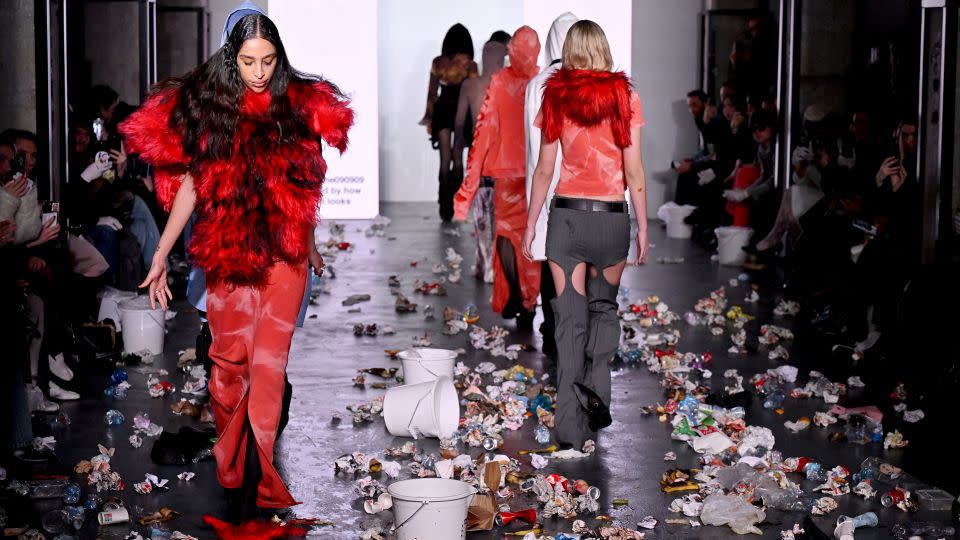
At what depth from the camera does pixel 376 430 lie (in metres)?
5.16

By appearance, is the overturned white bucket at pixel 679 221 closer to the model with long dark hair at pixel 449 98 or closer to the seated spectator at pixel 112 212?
the model with long dark hair at pixel 449 98

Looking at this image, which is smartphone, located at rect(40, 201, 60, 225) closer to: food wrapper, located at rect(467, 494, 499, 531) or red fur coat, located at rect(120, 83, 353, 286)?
red fur coat, located at rect(120, 83, 353, 286)

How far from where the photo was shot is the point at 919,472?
4.62 metres

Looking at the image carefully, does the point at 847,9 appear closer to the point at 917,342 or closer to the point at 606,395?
the point at 917,342

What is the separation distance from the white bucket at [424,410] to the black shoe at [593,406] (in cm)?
48

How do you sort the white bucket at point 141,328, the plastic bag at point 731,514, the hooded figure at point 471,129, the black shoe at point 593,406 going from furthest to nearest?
the hooded figure at point 471,129, the white bucket at point 141,328, the black shoe at point 593,406, the plastic bag at point 731,514

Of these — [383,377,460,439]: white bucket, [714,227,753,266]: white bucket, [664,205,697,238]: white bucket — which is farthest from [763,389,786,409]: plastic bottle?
[664,205,697,238]: white bucket

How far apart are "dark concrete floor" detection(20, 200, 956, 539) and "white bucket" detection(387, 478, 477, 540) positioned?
0.26 meters

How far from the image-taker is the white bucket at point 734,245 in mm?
10656

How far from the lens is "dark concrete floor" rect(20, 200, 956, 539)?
13.6 ft

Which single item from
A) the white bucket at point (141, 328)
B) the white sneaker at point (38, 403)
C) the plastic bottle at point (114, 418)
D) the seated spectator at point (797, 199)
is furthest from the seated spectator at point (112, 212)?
the seated spectator at point (797, 199)

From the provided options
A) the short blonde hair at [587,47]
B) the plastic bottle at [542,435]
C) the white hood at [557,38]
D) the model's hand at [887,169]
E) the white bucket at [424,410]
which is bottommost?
the plastic bottle at [542,435]

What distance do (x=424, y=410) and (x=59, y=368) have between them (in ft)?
6.55

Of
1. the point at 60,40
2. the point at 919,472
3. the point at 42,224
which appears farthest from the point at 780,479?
the point at 60,40
